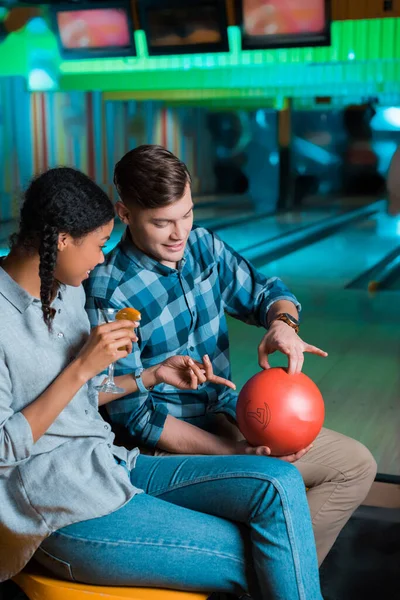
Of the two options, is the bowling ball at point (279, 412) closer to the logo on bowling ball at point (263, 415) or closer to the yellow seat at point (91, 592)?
the logo on bowling ball at point (263, 415)

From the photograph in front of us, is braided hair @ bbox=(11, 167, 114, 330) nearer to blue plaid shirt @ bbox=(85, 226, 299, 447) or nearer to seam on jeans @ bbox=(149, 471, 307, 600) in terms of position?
blue plaid shirt @ bbox=(85, 226, 299, 447)

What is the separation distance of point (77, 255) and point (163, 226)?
30 cm

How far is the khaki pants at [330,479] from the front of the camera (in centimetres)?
165

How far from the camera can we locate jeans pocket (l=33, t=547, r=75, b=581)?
1271mm

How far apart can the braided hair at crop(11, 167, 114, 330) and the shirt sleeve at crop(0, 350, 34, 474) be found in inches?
6.3

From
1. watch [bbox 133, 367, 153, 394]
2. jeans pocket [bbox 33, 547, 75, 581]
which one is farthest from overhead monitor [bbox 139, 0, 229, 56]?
jeans pocket [bbox 33, 547, 75, 581]

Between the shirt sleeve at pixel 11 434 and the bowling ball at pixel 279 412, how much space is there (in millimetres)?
467

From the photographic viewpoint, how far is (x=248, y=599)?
1.80m

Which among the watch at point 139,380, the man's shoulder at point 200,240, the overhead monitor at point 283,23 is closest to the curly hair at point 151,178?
the man's shoulder at point 200,240

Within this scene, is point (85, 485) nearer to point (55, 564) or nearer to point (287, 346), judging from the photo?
point (55, 564)

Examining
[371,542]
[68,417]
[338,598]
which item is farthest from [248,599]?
[68,417]

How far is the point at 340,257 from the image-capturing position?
20.5 ft

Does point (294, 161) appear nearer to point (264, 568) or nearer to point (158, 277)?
point (158, 277)

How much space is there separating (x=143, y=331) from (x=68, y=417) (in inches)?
13.9
